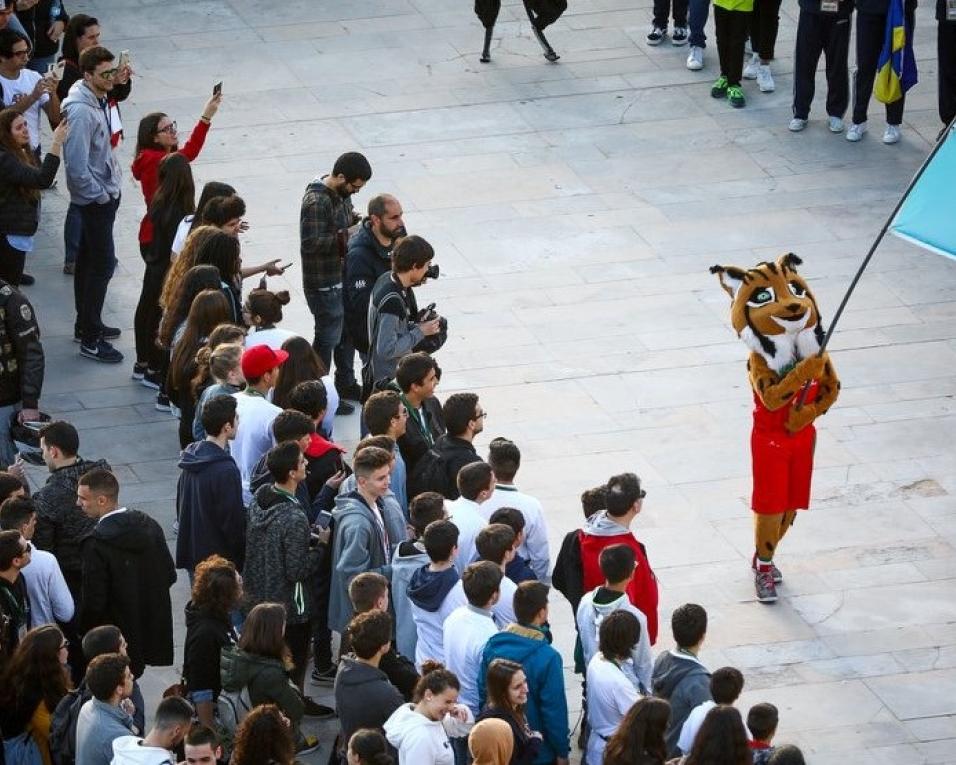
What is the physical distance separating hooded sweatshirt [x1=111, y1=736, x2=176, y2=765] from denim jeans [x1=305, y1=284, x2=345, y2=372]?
5.21m

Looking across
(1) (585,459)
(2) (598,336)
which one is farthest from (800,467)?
(2) (598,336)

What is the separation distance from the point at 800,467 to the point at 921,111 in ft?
26.0

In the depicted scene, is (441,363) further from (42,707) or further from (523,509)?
(42,707)

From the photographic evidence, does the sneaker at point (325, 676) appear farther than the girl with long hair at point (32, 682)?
Yes

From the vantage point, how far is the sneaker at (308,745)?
32.9 ft

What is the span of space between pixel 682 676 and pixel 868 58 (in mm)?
9997

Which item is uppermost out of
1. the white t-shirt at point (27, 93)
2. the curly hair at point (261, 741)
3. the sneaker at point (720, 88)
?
the curly hair at point (261, 741)

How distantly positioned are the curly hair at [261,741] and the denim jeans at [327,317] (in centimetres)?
532

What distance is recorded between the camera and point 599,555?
9766mm

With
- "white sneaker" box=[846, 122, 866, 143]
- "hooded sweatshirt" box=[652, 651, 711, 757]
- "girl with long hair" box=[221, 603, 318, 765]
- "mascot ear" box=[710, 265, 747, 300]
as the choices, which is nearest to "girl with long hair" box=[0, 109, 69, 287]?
"mascot ear" box=[710, 265, 747, 300]

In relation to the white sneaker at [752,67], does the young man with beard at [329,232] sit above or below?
above

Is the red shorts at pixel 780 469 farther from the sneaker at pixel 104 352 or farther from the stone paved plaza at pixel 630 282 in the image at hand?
the sneaker at pixel 104 352

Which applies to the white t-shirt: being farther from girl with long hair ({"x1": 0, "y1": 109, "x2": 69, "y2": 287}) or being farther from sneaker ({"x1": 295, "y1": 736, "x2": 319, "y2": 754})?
sneaker ({"x1": 295, "y1": 736, "x2": 319, "y2": 754})

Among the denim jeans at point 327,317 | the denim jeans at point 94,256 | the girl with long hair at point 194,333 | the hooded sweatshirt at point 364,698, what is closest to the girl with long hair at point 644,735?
the hooded sweatshirt at point 364,698
